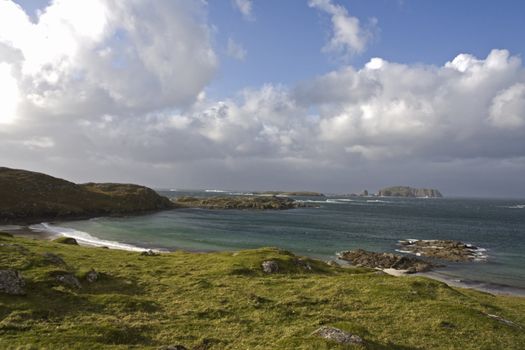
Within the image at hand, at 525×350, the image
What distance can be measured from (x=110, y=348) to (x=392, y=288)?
2421 cm

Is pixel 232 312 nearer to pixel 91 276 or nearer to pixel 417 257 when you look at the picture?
pixel 91 276

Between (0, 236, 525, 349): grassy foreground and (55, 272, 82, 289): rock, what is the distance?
550 millimetres

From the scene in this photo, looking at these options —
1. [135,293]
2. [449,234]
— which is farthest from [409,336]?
[449,234]

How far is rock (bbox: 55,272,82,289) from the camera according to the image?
97.2ft

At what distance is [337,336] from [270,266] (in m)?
22.3

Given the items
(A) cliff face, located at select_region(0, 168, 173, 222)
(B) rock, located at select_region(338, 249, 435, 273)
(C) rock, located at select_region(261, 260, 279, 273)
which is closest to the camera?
(C) rock, located at select_region(261, 260, 279, 273)

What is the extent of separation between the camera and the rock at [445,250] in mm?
83463

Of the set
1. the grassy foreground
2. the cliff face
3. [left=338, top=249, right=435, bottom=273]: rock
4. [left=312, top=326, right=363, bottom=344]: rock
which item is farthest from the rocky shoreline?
the cliff face

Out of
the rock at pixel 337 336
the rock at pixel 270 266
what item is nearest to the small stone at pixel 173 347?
the rock at pixel 337 336

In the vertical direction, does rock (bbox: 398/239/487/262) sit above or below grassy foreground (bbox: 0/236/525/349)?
below

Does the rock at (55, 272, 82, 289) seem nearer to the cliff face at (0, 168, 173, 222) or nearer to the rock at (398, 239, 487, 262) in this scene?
the rock at (398, 239, 487, 262)

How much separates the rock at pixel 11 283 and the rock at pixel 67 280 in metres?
3.06

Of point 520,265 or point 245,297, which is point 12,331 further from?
point 520,265

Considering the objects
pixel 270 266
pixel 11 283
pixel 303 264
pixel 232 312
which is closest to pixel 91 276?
pixel 11 283
